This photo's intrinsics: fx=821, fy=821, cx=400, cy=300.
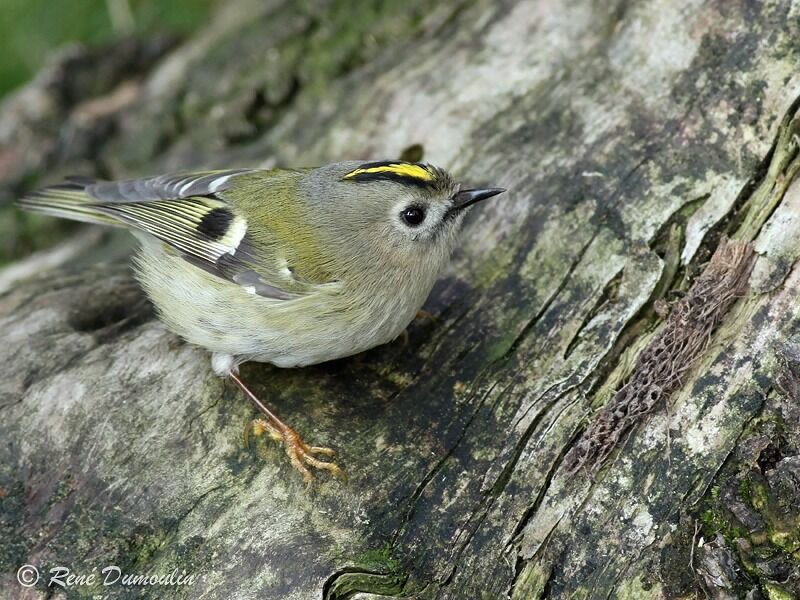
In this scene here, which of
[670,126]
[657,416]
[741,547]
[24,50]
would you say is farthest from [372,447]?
[24,50]

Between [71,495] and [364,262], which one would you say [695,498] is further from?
[71,495]

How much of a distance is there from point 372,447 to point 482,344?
1.83 ft

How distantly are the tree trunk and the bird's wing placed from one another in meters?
0.31

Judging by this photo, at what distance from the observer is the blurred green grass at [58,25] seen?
5.09 m

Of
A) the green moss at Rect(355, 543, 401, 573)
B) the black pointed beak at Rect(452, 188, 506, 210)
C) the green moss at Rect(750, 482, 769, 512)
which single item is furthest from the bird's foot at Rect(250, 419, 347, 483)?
the green moss at Rect(750, 482, 769, 512)

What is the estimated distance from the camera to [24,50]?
5152 mm

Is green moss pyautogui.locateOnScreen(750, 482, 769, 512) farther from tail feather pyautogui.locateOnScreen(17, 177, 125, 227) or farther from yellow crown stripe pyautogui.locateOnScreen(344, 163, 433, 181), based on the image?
tail feather pyautogui.locateOnScreen(17, 177, 125, 227)

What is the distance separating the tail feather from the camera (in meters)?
3.32

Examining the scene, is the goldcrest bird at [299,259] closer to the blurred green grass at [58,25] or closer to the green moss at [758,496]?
the green moss at [758,496]

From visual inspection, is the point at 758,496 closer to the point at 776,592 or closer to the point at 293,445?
the point at 776,592

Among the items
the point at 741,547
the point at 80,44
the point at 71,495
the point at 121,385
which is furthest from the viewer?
the point at 80,44

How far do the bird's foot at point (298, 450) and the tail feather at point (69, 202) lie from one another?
122 cm

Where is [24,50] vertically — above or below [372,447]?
below

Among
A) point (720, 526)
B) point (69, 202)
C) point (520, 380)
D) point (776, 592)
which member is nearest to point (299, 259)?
point (520, 380)
